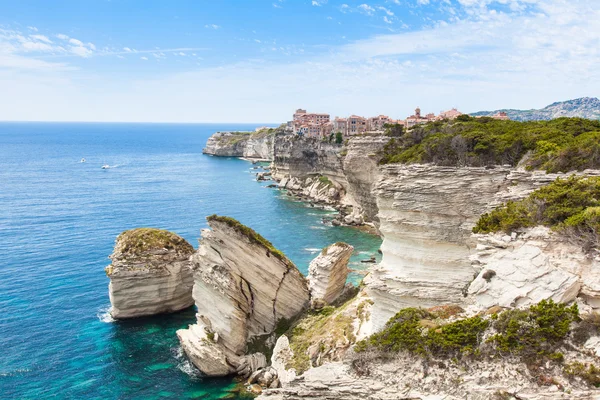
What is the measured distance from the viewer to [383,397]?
52.6ft

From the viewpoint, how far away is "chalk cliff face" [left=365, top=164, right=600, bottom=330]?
22797mm

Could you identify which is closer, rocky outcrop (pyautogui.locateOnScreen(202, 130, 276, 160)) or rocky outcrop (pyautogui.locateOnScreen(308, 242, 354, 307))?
rocky outcrop (pyautogui.locateOnScreen(308, 242, 354, 307))

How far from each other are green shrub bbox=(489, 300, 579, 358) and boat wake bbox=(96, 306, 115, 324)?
2999 cm

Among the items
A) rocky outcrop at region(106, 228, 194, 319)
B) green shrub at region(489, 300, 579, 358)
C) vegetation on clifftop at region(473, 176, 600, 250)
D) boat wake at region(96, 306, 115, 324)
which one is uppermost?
vegetation on clifftop at region(473, 176, 600, 250)

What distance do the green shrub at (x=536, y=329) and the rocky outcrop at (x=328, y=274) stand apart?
17.1 m

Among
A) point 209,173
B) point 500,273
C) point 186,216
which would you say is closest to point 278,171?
point 209,173

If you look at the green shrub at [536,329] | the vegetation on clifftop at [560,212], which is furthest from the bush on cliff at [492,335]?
the vegetation on clifftop at [560,212]

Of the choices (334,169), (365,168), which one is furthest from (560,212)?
(334,169)

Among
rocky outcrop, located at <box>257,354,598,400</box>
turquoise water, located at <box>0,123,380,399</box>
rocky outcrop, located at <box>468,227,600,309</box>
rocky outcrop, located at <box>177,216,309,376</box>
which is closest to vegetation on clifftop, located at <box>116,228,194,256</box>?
turquoise water, located at <box>0,123,380,399</box>

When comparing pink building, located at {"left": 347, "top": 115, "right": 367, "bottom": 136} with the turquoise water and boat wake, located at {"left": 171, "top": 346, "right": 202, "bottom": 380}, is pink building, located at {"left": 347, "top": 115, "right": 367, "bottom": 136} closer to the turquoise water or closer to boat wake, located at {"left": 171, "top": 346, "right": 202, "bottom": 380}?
the turquoise water

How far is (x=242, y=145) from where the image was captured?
173250 mm

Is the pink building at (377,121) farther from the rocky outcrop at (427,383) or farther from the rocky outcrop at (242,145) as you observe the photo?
the rocky outcrop at (427,383)

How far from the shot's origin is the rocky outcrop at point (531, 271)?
1584cm

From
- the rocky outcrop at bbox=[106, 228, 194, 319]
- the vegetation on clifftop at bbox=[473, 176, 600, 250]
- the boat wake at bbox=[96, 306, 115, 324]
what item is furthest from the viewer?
the boat wake at bbox=[96, 306, 115, 324]
